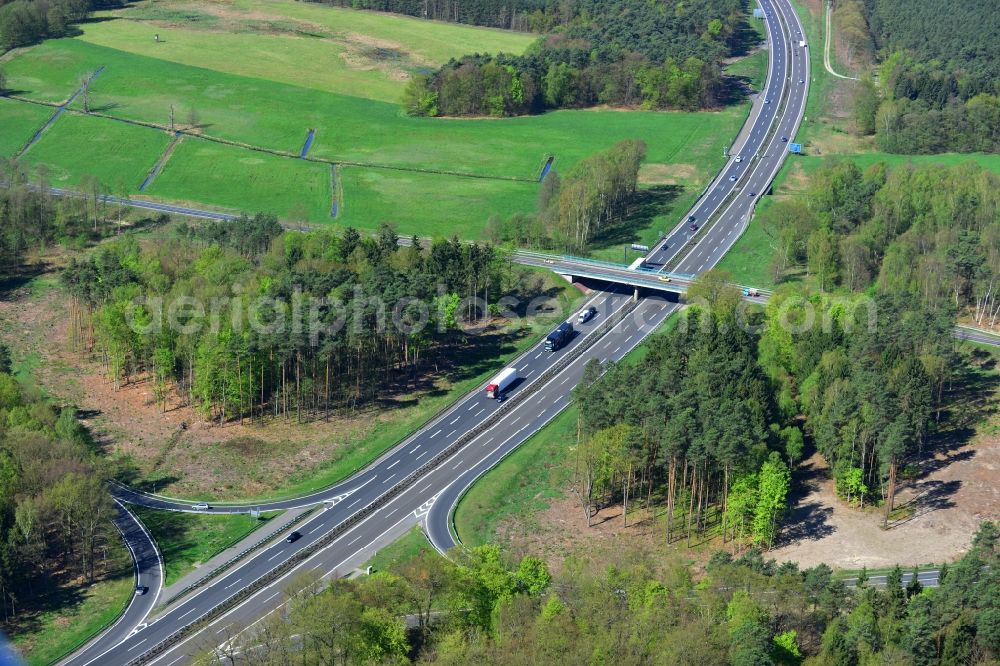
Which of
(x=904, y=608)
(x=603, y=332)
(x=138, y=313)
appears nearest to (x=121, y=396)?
(x=138, y=313)

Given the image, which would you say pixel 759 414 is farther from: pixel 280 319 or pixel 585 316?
pixel 280 319

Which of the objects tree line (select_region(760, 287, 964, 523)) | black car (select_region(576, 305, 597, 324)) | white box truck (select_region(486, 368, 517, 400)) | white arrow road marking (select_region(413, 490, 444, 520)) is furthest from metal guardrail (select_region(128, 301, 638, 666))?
tree line (select_region(760, 287, 964, 523))

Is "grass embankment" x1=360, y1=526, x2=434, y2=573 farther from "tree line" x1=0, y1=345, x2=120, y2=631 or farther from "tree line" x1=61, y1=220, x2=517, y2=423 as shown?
"tree line" x1=61, y1=220, x2=517, y2=423

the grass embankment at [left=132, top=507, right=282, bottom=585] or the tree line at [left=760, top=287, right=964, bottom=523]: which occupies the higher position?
the tree line at [left=760, top=287, right=964, bottom=523]

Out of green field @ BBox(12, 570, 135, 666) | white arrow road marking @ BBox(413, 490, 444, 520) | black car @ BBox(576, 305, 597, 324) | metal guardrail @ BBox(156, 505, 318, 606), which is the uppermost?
black car @ BBox(576, 305, 597, 324)

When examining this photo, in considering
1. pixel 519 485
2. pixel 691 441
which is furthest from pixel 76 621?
pixel 691 441

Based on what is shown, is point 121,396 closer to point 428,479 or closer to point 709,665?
point 428,479

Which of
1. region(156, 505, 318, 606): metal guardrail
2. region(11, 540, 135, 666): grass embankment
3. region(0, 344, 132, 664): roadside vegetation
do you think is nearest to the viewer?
region(11, 540, 135, 666): grass embankment
